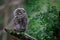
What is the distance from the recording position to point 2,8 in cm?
1474

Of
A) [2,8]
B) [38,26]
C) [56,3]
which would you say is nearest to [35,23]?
[38,26]

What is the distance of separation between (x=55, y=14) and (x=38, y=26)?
0.64m

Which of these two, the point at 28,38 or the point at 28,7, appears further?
the point at 28,7

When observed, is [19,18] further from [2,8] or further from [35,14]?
[2,8]

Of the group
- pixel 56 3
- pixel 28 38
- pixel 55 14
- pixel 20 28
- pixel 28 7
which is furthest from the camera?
pixel 28 7

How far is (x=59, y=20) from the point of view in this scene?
411 inches

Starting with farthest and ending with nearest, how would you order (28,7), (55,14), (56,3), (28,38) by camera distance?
(28,7) → (55,14) → (56,3) → (28,38)

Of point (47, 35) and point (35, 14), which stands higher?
point (35, 14)

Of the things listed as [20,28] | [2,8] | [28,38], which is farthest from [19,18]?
[2,8]

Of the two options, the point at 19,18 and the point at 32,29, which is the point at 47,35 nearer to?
the point at 32,29

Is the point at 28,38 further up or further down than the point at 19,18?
further down

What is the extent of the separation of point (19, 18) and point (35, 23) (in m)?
1.56

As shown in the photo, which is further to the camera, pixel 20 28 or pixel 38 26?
pixel 38 26

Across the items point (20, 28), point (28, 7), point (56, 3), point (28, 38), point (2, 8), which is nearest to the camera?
point (28, 38)
